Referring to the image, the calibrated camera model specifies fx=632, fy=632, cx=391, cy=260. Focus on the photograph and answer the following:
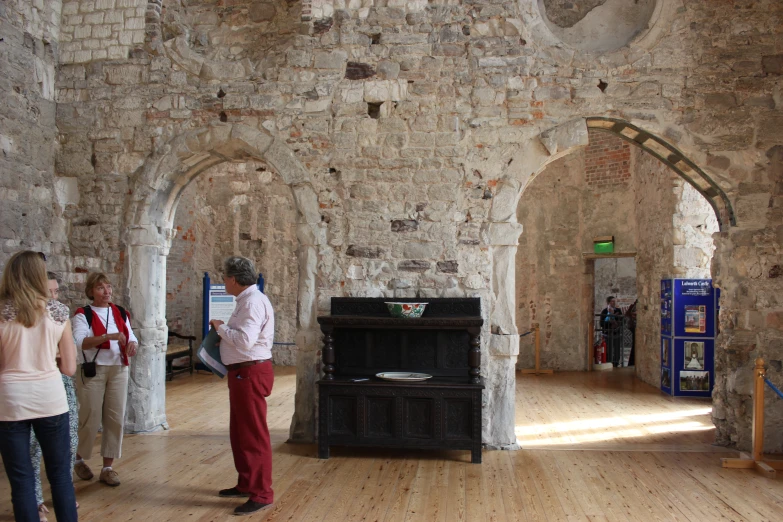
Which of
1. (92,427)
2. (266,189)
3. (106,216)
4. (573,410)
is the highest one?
(266,189)

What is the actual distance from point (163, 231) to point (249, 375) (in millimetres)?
2615

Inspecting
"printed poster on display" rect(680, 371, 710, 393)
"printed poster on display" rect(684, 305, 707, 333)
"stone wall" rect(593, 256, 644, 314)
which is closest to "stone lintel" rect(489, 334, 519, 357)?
"printed poster on display" rect(684, 305, 707, 333)

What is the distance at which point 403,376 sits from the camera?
4715mm

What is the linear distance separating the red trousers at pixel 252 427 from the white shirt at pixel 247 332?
8 cm

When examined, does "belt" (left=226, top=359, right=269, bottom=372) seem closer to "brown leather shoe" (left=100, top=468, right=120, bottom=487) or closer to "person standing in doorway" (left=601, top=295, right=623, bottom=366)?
"brown leather shoe" (left=100, top=468, right=120, bottom=487)

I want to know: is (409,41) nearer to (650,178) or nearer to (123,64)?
(123,64)

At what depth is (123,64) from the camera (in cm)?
548

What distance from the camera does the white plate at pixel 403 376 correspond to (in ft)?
15.2

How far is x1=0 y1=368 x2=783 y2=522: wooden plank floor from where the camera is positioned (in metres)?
3.54

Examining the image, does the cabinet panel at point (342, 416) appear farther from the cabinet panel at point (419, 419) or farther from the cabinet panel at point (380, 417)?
the cabinet panel at point (419, 419)

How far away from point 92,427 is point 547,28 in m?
4.42

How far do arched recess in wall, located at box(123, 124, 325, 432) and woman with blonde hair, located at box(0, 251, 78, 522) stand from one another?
2.44m

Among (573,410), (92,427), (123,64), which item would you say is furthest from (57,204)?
(573,410)

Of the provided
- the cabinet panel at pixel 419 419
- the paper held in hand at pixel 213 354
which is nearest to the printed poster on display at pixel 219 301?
the cabinet panel at pixel 419 419
